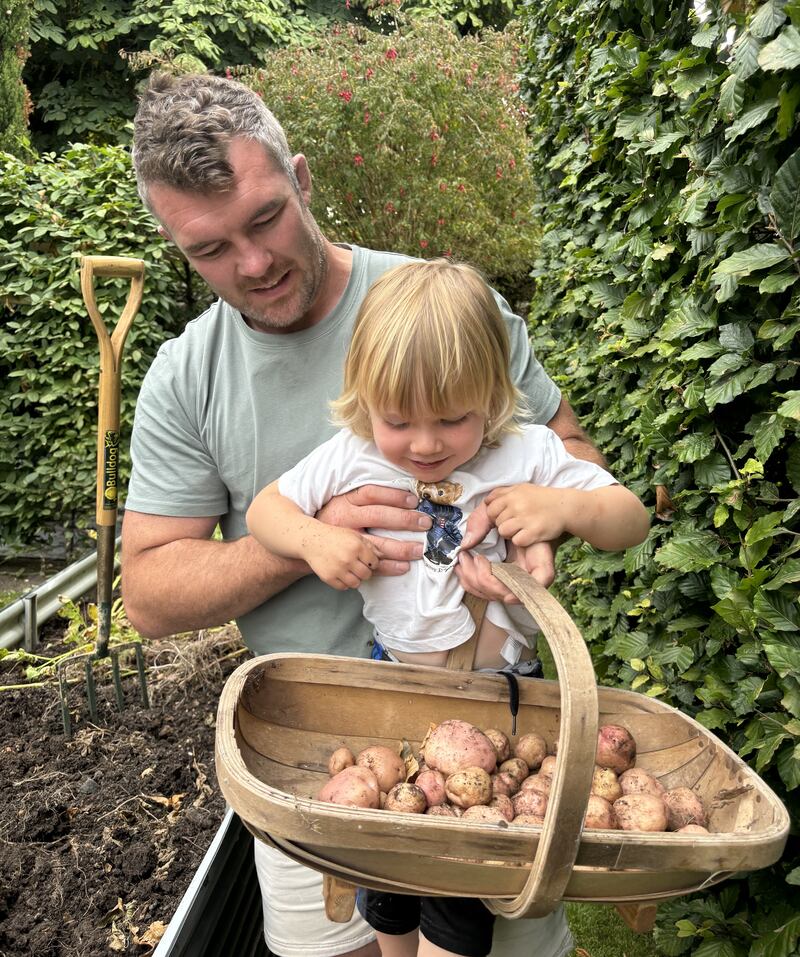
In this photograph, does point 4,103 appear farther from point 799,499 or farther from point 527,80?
point 799,499

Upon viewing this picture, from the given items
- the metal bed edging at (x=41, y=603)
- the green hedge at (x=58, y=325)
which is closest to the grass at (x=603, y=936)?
the metal bed edging at (x=41, y=603)

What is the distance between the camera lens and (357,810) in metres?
1.02

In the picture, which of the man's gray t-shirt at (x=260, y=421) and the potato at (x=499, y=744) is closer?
the potato at (x=499, y=744)

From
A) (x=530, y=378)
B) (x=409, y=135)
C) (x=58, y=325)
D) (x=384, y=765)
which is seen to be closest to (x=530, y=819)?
(x=384, y=765)

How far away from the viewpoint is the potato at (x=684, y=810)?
1246 mm

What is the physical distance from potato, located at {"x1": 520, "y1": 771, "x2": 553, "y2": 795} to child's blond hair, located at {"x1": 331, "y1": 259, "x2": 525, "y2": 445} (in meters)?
0.61

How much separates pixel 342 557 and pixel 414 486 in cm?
24

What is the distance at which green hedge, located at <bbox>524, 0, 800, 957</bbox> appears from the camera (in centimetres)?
142

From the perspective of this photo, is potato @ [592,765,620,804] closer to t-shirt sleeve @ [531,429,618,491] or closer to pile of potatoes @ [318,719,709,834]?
pile of potatoes @ [318,719,709,834]

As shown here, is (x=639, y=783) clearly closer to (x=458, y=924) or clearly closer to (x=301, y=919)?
(x=458, y=924)

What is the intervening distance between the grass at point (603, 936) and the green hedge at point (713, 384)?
0.40 m

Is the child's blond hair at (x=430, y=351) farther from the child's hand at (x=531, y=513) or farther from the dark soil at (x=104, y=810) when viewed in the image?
the dark soil at (x=104, y=810)

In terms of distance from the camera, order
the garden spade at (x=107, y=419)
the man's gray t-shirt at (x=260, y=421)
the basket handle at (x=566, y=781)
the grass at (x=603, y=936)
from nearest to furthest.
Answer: the basket handle at (x=566, y=781), the man's gray t-shirt at (x=260, y=421), the grass at (x=603, y=936), the garden spade at (x=107, y=419)

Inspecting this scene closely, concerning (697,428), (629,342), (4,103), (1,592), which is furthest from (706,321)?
(4,103)
